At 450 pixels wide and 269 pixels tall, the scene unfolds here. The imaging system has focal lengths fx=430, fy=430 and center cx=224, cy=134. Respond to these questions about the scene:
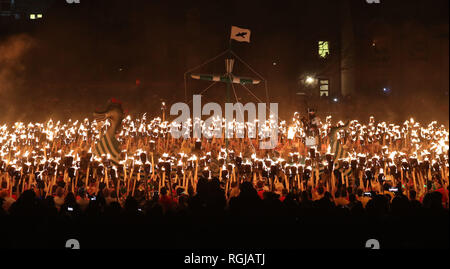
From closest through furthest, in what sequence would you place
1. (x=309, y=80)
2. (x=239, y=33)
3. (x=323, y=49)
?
(x=239, y=33) < (x=309, y=80) < (x=323, y=49)

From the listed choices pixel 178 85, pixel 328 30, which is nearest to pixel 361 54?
pixel 328 30

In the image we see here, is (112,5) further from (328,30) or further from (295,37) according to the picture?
(328,30)

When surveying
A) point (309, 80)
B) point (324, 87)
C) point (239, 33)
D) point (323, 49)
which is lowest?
point (239, 33)

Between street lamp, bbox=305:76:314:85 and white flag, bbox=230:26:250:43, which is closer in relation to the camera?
white flag, bbox=230:26:250:43

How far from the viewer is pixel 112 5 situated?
2909 centimetres

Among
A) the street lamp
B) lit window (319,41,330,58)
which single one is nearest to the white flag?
the street lamp

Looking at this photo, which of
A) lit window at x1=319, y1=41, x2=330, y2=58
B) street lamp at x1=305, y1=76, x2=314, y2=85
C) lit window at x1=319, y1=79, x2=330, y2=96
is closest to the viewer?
street lamp at x1=305, y1=76, x2=314, y2=85

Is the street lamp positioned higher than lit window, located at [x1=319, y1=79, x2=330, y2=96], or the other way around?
the street lamp

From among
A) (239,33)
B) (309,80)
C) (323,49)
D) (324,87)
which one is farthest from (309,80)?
(239,33)

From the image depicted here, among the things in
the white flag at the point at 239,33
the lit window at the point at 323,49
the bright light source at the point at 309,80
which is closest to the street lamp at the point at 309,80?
the bright light source at the point at 309,80

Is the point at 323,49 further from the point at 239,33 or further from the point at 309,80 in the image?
the point at 239,33

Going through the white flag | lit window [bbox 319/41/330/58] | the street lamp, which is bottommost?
the white flag

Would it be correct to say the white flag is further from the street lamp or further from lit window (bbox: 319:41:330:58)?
lit window (bbox: 319:41:330:58)

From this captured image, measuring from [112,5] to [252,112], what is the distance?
40.0 ft
